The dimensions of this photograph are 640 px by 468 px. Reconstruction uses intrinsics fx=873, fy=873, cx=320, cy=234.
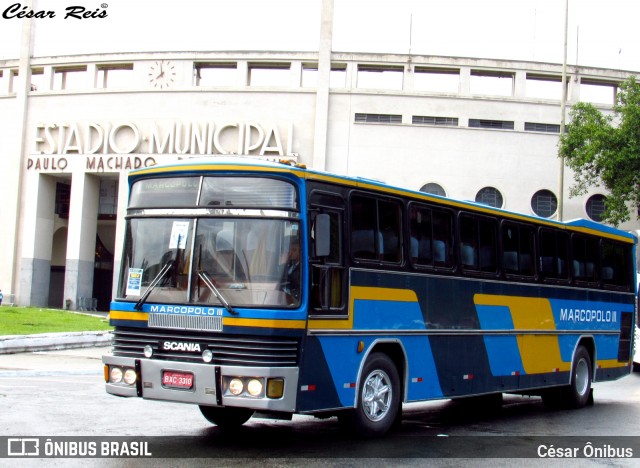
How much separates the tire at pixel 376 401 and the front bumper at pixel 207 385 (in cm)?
138

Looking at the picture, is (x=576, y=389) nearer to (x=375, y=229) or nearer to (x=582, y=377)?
(x=582, y=377)

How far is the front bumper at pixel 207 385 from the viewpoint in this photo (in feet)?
27.6

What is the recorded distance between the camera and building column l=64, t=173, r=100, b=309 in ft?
147

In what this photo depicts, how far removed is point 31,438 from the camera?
8828 millimetres

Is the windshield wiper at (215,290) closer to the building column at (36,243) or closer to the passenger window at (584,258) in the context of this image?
the passenger window at (584,258)

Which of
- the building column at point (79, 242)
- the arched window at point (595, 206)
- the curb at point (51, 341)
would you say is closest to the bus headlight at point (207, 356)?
the curb at point (51, 341)

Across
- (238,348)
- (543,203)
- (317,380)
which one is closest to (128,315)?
(238,348)

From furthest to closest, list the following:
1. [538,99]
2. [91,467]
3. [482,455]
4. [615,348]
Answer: [538,99], [615,348], [482,455], [91,467]

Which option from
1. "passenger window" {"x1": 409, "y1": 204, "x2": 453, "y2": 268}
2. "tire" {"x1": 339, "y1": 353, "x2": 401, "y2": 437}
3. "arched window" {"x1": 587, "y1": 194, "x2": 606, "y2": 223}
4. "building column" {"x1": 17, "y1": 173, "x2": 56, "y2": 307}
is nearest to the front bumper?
"tire" {"x1": 339, "y1": 353, "x2": 401, "y2": 437}

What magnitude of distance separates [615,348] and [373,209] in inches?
332

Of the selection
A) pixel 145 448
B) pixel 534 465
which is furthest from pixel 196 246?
pixel 534 465

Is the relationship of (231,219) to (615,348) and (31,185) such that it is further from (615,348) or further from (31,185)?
(31,185)

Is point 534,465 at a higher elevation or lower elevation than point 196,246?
lower

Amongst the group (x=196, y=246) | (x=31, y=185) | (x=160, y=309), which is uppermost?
(x=31, y=185)
